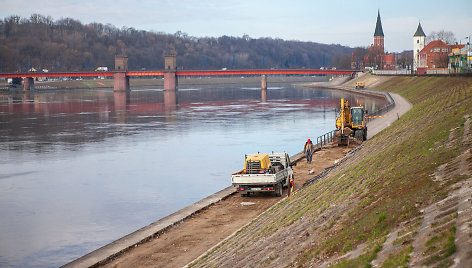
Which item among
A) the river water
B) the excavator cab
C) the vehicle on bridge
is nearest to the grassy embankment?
the vehicle on bridge

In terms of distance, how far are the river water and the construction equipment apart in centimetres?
483

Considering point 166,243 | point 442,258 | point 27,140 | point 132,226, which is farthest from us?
point 27,140

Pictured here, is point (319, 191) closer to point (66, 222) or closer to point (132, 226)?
point (132, 226)

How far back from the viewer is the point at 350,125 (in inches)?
1976

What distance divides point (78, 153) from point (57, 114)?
1941 inches

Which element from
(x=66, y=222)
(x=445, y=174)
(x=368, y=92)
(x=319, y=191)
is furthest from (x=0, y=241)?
(x=368, y=92)

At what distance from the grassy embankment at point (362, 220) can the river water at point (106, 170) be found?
8243 mm

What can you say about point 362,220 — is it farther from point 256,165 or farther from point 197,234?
point 256,165

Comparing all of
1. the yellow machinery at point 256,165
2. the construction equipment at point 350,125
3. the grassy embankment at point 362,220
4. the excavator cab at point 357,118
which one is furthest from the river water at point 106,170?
the grassy embankment at point 362,220

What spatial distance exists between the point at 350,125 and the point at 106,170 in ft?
71.1

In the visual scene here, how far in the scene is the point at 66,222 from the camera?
28.9 metres

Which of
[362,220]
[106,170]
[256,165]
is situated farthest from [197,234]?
[106,170]

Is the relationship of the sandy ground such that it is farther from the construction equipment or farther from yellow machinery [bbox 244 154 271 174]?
the construction equipment

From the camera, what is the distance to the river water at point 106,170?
88.5ft
